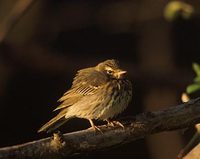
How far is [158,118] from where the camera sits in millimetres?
5891

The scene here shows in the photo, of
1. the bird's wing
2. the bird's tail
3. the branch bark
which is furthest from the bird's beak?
the branch bark

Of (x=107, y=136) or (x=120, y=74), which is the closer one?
(x=107, y=136)

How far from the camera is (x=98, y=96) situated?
6.64 meters

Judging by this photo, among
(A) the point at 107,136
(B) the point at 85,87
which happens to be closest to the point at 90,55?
(B) the point at 85,87

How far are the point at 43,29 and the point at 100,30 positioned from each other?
68cm

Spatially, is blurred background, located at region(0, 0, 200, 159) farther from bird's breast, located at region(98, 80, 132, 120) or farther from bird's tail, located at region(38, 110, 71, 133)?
bird's breast, located at region(98, 80, 132, 120)

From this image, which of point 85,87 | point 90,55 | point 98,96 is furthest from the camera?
point 90,55

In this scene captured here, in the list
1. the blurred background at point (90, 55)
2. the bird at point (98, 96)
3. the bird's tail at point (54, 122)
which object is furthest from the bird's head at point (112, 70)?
the blurred background at point (90, 55)

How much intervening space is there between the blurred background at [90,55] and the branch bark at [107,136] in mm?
3872

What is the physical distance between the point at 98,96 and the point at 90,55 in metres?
3.54

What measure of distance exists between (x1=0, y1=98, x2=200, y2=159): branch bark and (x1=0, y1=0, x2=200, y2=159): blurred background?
3.87 m

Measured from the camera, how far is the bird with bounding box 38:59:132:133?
6.49m

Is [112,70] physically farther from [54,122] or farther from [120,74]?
[54,122]

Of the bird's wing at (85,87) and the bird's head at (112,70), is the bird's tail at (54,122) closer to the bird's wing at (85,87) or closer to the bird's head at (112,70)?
the bird's wing at (85,87)
